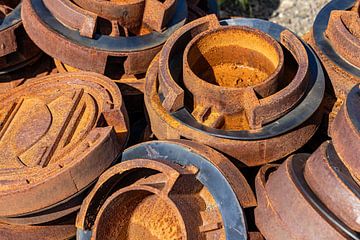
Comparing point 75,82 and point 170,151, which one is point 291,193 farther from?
point 75,82

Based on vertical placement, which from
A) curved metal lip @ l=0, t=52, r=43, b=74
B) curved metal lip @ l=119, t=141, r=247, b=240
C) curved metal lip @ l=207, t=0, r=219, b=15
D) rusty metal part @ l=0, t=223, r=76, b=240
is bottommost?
rusty metal part @ l=0, t=223, r=76, b=240

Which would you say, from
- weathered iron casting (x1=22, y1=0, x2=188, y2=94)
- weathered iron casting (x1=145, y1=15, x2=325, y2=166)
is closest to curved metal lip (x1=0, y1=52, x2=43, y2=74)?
weathered iron casting (x1=22, y1=0, x2=188, y2=94)

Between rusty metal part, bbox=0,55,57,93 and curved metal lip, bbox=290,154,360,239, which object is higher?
curved metal lip, bbox=290,154,360,239

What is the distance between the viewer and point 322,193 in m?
2.20

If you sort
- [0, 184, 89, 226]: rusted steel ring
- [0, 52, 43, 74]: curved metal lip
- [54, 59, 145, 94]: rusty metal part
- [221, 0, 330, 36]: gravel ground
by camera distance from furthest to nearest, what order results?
[221, 0, 330, 36]: gravel ground
[0, 52, 43, 74]: curved metal lip
[54, 59, 145, 94]: rusty metal part
[0, 184, 89, 226]: rusted steel ring

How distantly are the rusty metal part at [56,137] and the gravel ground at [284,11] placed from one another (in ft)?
10.6

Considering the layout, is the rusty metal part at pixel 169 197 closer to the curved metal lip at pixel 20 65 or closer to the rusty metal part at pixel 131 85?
the rusty metal part at pixel 131 85

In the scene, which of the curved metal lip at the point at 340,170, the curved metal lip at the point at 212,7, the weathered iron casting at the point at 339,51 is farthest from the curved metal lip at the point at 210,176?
the curved metal lip at the point at 212,7

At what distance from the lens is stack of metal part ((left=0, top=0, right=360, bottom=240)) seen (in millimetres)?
2307

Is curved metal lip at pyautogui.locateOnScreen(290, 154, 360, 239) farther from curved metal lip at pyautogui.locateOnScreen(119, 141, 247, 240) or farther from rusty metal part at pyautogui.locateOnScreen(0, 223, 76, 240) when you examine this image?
rusty metal part at pyautogui.locateOnScreen(0, 223, 76, 240)

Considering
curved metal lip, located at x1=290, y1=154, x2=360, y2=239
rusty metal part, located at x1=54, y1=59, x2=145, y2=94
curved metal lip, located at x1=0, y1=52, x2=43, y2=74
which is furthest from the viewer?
curved metal lip, located at x1=0, y1=52, x2=43, y2=74

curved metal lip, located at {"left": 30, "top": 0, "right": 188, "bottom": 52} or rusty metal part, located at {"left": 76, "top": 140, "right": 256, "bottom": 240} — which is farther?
curved metal lip, located at {"left": 30, "top": 0, "right": 188, "bottom": 52}

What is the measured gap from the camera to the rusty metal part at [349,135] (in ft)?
6.93

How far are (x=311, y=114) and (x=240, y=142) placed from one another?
1.52ft
